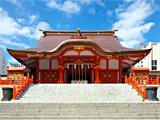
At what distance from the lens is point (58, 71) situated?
1789cm

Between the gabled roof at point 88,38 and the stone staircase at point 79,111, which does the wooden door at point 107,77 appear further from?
the stone staircase at point 79,111

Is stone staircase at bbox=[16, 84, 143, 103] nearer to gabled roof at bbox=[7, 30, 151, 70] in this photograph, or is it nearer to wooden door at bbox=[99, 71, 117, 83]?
gabled roof at bbox=[7, 30, 151, 70]

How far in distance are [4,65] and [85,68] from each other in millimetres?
51044

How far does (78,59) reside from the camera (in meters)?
17.0

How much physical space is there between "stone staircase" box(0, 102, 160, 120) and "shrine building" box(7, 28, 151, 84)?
754 cm

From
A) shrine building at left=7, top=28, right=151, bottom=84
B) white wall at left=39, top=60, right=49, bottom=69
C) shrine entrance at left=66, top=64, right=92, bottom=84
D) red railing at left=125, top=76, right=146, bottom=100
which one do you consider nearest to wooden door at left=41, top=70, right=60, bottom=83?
shrine building at left=7, top=28, right=151, bottom=84

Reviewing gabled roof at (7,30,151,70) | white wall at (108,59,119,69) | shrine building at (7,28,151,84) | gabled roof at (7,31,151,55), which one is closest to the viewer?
gabled roof at (7,30,151,70)

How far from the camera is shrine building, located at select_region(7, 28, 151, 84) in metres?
15.6

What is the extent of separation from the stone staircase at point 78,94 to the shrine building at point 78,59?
3.99 meters

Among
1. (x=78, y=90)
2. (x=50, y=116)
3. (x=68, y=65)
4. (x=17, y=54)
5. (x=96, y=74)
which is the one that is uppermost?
(x=17, y=54)

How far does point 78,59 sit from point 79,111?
9.18 meters

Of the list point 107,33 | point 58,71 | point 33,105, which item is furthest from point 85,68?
point 33,105

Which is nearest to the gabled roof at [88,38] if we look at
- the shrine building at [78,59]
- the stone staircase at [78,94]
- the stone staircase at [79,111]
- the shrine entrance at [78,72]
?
the shrine building at [78,59]

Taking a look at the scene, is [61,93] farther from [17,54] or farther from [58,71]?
[17,54]
